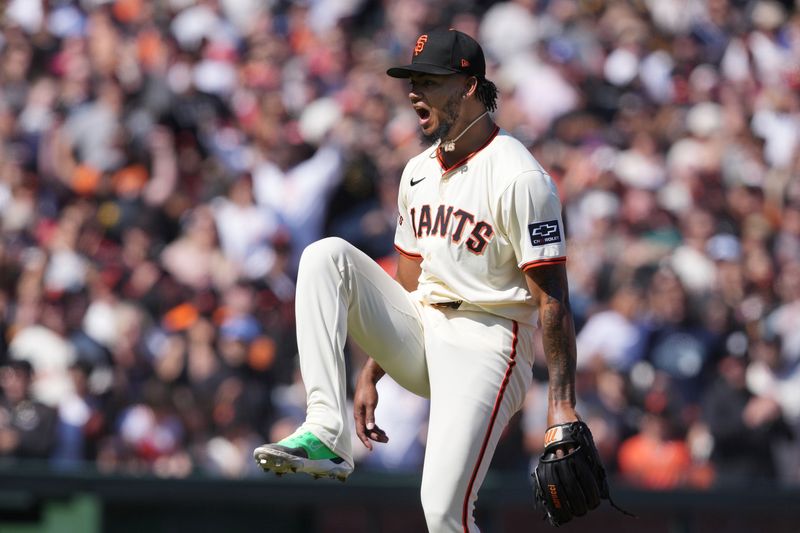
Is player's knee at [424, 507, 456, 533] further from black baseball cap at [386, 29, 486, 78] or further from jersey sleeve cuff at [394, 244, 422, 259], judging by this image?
black baseball cap at [386, 29, 486, 78]

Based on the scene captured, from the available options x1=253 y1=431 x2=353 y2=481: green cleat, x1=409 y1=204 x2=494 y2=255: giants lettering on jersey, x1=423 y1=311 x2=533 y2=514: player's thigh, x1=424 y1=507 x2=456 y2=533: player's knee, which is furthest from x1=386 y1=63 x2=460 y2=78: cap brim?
x1=424 y1=507 x2=456 y2=533: player's knee

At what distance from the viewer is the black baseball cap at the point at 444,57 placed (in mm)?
5172

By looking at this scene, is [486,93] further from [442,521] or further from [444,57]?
[442,521]

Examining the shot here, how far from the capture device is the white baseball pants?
199 inches

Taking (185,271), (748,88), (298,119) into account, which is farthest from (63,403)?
(748,88)

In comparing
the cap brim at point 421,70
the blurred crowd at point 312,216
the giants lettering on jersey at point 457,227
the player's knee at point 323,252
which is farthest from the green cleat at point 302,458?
the blurred crowd at point 312,216

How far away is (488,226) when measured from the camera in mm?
5211

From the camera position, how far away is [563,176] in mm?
11992

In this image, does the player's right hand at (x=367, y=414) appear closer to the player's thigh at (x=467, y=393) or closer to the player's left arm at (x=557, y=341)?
the player's thigh at (x=467, y=393)

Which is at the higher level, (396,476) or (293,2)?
(293,2)

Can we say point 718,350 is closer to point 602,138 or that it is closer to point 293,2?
point 602,138

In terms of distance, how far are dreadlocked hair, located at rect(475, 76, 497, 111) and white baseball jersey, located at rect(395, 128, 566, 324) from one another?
0.12 metres

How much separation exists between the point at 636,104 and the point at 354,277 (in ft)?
28.2

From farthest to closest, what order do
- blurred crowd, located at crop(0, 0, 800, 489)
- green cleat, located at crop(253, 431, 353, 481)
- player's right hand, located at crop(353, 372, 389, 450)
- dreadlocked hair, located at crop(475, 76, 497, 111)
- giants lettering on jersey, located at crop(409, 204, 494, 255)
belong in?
blurred crowd, located at crop(0, 0, 800, 489)
player's right hand, located at crop(353, 372, 389, 450)
dreadlocked hair, located at crop(475, 76, 497, 111)
giants lettering on jersey, located at crop(409, 204, 494, 255)
green cleat, located at crop(253, 431, 353, 481)
